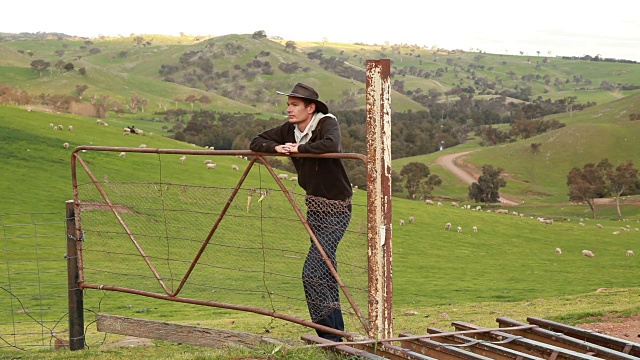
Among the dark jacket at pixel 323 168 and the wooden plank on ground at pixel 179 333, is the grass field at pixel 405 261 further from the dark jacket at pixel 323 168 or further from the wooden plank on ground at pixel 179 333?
the dark jacket at pixel 323 168

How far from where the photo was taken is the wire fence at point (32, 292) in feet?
41.4

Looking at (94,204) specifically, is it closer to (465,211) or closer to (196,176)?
(196,176)

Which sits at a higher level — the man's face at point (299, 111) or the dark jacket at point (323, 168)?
the man's face at point (299, 111)

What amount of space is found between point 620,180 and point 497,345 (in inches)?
2598

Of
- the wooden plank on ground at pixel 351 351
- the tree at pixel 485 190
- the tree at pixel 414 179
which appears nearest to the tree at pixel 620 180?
the tree at pixel 485 190

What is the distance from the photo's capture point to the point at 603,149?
9812cm

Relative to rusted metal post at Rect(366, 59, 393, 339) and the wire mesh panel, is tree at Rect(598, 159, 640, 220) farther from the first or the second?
rusted metal post at Rect(366, 59, 393, 339)

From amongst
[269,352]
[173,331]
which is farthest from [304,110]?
[173,331]

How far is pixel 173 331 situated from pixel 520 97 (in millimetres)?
195810

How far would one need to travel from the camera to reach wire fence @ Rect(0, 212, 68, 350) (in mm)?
12633

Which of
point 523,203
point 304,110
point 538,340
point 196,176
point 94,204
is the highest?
point 304,110

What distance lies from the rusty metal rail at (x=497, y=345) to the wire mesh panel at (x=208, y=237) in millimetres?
428

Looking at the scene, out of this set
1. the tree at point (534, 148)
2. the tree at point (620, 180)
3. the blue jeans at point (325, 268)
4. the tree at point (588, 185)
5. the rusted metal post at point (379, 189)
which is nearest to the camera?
the rusted metal post at point (379, 189)

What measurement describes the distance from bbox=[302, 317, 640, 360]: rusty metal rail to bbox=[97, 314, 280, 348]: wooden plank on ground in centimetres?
107
